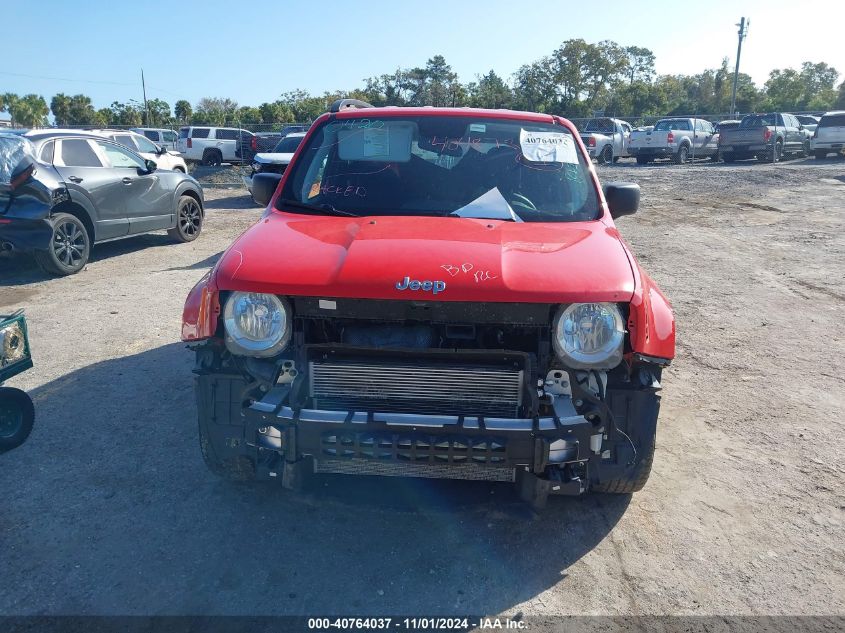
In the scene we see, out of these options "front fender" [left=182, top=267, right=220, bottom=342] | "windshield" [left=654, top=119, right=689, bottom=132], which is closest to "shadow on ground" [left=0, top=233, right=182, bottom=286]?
"front fender" [left=182, top=267, right=220, bottom=342]

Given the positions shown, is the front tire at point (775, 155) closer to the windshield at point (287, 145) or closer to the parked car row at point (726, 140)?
the parked car row at point (726, 140)

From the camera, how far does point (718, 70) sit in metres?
66.6

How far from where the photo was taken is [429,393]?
3.02 meters

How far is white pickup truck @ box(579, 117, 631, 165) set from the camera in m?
27.1

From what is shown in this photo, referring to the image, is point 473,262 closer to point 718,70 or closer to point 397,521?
point 397,521

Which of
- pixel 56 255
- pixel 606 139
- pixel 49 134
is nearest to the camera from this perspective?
pixel 56 255

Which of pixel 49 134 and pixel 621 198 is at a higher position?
pixel 49 134

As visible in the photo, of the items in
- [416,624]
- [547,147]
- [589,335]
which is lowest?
[416,624]

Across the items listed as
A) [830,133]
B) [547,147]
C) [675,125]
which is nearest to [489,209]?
[547,147]

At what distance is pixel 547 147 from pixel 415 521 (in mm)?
2377

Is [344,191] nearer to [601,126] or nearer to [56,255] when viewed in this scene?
[56,255]

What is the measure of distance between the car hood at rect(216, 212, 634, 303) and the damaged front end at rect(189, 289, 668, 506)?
91 mm

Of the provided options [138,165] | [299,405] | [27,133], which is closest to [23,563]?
[299,405]

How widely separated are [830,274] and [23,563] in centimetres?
942
